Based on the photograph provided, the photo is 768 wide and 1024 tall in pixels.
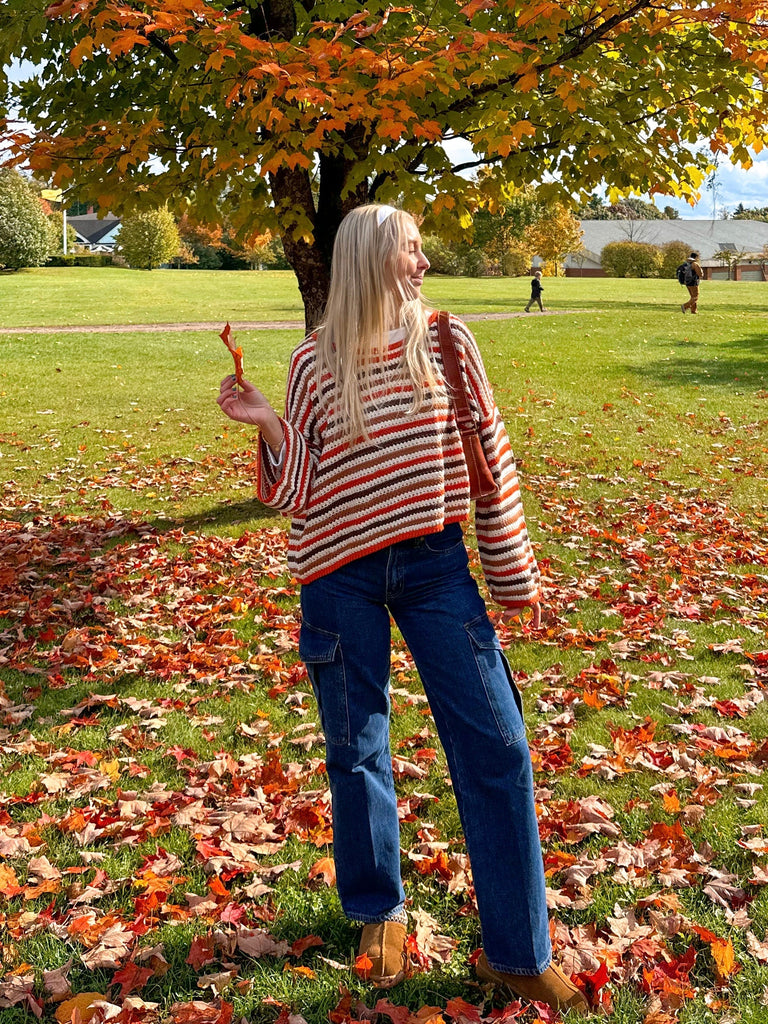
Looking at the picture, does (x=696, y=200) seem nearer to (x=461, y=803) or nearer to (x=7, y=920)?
(x=461, y=803)

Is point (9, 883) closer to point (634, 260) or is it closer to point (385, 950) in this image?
point (385, 950)

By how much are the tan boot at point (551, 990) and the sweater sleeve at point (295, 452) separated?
1.55 m

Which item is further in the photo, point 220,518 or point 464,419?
point 220,518

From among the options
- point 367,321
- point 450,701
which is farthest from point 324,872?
point 367,321

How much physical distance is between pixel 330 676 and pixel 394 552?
0.41 m

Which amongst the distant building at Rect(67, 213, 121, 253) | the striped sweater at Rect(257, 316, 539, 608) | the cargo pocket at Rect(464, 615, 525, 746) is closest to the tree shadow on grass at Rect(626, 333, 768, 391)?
the striped sweater at Rect(257, 316, 539, 608)

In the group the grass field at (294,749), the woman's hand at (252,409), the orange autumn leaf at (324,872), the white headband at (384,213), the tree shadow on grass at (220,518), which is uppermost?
the white headband at (384,213)

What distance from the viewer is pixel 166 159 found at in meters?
6.63

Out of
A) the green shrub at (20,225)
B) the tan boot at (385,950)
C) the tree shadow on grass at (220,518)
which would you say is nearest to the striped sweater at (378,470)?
the tan boot at (385,950)

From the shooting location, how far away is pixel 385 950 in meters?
2.83

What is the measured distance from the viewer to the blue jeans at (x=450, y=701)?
253 centimetres

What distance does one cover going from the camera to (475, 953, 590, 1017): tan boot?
2643 mm

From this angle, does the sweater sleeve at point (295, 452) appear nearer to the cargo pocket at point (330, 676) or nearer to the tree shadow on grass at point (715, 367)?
the cargo pocket at point (330, 676)

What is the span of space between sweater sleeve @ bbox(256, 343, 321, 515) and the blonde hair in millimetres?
83
